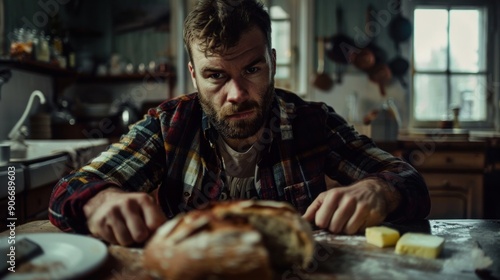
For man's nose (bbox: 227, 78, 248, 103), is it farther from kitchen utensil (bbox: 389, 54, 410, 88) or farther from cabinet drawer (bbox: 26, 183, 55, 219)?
kitchen utensil (bbox: 389, 54, 410, 88)

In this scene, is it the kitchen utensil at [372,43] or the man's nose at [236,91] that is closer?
the man's nose at [236,91]

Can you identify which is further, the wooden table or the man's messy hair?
the man's messy hair

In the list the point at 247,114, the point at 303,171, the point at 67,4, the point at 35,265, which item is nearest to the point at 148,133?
the point at 247,114

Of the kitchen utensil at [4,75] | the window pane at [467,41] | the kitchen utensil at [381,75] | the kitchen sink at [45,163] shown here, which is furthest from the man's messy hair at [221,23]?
the window pane at [467,41]

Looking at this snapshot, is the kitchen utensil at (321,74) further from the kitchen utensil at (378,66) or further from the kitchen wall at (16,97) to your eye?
the kitchen wall at (16,97)

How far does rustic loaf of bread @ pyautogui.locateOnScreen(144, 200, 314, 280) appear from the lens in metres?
0.65

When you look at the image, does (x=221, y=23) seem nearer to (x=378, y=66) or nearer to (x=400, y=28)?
(x=378, y=66)

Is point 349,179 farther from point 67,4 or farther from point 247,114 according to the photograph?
point 67,4

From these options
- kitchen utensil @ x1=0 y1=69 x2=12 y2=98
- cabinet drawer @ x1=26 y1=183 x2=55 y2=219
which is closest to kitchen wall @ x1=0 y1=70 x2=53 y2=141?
kitchen utensil @ x1=0 y1=69 x2=12 y2=98

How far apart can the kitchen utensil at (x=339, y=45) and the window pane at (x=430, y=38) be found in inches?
25.9

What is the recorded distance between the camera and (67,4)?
12.9 feet

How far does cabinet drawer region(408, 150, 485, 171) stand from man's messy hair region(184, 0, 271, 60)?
2419mm

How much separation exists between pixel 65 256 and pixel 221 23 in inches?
33.9

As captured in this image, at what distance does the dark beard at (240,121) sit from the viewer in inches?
54.7
